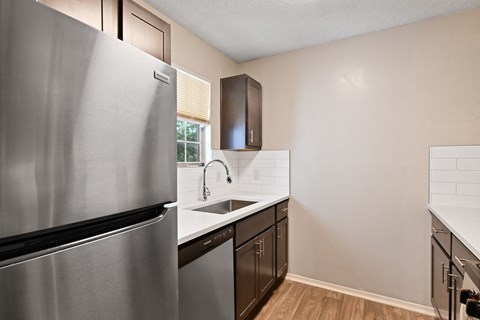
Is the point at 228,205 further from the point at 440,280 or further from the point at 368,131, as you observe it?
the point at 440,280

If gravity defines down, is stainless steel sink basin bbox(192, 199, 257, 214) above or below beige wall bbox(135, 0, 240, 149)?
below

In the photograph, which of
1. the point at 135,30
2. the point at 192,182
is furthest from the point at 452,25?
the point at 192,182

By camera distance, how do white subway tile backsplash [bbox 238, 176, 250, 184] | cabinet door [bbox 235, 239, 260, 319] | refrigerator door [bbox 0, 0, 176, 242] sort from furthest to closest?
1. white subway tile backsplash [bbox 238, 176, 250, 184]
2. cabinet door [bbox 235, 239, 260, 319]
3. refrigerator door [bbox 0, 0, 176, 242]

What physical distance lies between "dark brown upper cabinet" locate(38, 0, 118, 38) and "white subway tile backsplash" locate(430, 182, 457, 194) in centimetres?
253

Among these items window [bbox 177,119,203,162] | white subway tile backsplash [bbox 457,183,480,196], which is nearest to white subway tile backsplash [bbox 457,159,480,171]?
white subway tile backsplash [bbox 457,183,480,196]

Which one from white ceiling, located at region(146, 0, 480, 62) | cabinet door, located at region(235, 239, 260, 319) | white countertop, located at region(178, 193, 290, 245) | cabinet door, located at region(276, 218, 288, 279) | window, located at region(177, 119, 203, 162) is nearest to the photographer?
white countertop, located at region(178, 193, 290, 245)

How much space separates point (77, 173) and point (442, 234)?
7.05ft

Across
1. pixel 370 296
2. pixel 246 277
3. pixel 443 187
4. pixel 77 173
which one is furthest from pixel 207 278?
pixel 443 187

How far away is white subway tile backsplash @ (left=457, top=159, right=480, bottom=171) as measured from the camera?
1.89 metres

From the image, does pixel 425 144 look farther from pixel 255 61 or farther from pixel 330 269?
pixel 255 61

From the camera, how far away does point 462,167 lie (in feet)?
6.33

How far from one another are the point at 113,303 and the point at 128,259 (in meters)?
0.11

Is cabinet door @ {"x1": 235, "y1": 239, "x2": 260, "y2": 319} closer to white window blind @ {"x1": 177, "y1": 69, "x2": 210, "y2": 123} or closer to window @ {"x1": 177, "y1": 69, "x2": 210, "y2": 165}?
window @ {"x1": 177, "y1": 69, "x2": 210, "y2": 165}

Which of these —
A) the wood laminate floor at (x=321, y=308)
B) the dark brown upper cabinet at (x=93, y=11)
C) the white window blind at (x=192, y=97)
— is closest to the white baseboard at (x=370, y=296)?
the wood laminate floor at (x=321, y=308)
